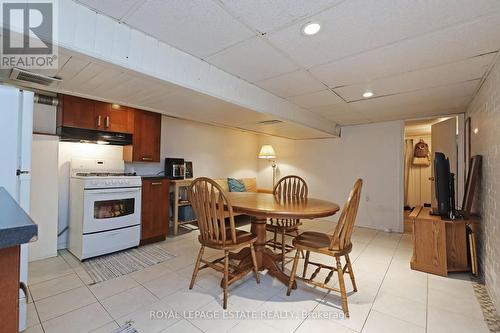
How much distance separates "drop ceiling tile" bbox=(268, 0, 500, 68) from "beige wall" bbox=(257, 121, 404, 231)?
307cm

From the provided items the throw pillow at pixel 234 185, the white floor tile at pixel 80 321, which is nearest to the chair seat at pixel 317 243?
the white floor tile at pixel 80 321

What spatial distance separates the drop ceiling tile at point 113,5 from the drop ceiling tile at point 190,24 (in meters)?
0.04

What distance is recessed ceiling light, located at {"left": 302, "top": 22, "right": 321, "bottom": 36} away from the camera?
1.52m

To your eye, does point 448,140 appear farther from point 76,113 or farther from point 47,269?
point 47,269

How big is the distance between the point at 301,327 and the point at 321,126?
3280mm

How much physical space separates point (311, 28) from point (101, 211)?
120 inches

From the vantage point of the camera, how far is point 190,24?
156 cm

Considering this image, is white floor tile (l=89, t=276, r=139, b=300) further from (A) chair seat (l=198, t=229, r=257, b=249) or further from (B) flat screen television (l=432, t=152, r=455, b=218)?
(B) flat screen television (l=432, t=152, r=455, b=218)

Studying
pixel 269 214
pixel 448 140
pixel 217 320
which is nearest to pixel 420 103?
pixel 448 140

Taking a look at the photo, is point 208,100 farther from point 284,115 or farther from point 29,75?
point 29,75

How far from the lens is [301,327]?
5.35 ft

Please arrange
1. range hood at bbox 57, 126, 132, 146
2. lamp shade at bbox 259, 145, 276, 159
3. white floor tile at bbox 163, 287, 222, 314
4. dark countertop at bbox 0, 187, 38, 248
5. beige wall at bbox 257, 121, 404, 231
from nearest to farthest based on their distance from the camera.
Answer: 1. dark countertop at bbox 0, 187, 38, 248
2. white floor tile at bbox 163, 287, 222, 314
3. range hood at bbox 57, 126, 132, 146
4. beige wall at bbox 257, 121, 404, 231
5. lamp shade at bbox 259, 145, 276, 159

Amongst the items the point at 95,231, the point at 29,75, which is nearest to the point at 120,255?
the point at 95,231

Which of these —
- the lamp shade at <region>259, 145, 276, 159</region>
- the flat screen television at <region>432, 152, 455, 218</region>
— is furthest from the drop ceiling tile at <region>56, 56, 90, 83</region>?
the lamp shade at <region>259, 145, 276, 159</region>
